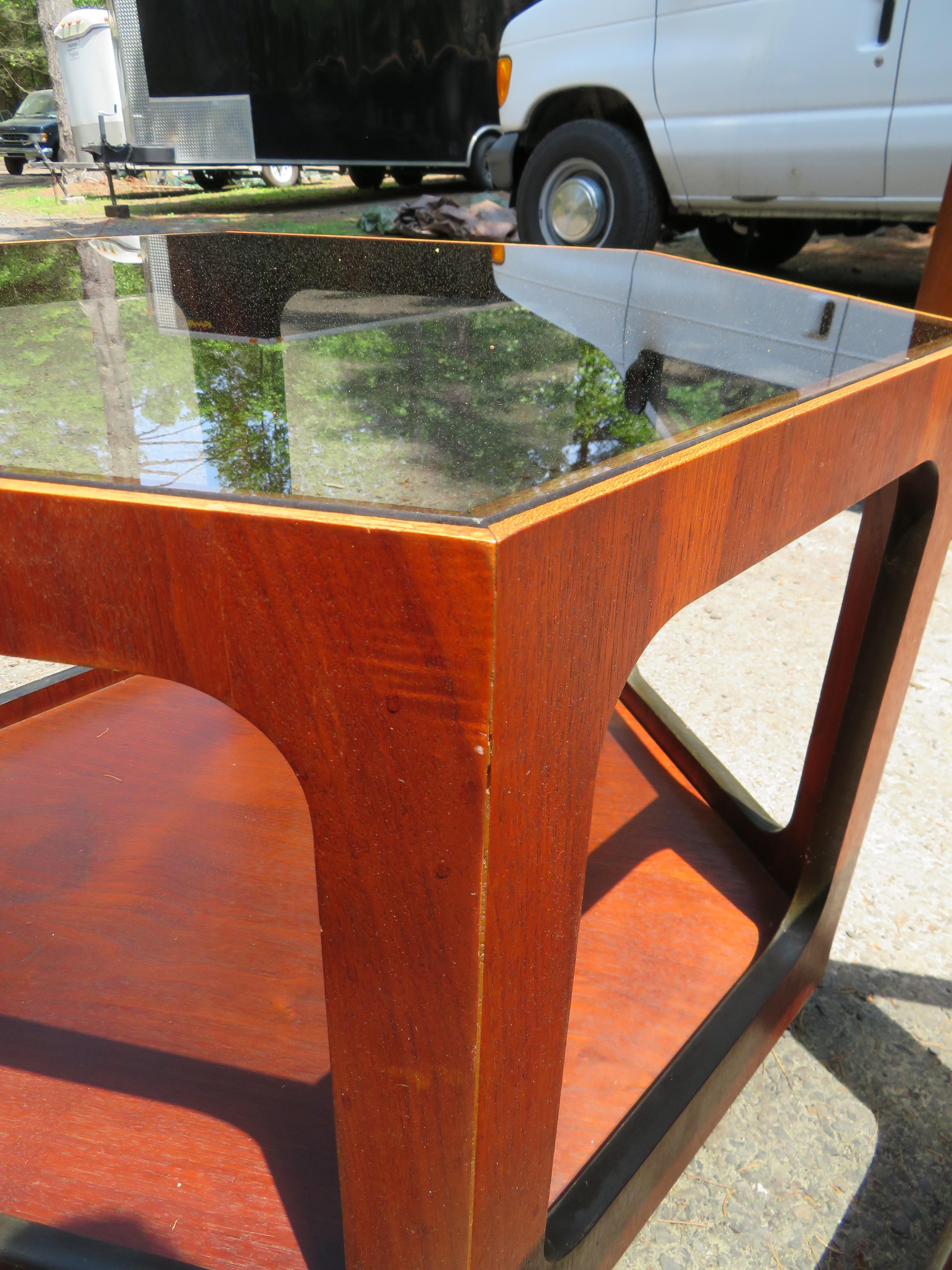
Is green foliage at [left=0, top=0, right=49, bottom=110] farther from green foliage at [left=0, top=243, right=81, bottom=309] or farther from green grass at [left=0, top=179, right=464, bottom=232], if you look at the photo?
green foliage at [left=0, top=243, right=81, bottom=309]

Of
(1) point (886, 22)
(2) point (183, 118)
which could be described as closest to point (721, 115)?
(1) point (886, 22)

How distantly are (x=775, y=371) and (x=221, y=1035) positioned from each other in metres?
0.69

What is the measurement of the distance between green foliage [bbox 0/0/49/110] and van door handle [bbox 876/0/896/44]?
75.9 feet

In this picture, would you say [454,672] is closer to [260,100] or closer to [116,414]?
[116,414]

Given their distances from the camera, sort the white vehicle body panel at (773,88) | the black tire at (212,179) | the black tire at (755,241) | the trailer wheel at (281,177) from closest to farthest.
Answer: the white vehicle body panel at (773,88) < the black tire at (755,241) < the black tire at (212,179) < the trailer wheel at (281,177)

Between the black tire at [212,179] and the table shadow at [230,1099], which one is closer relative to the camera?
the table shadow at [230,1099]

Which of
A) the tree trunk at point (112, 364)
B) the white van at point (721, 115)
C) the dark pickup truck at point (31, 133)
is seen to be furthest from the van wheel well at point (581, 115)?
the dark pickup truck at point (31, 133)

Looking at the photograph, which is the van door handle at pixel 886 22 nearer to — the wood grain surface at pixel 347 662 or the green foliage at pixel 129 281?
the green foliage at pixel 129 281

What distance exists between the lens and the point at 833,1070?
2.87 ft

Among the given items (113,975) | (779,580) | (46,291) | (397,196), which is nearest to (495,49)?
(397,196)

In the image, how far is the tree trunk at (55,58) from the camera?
11477mm

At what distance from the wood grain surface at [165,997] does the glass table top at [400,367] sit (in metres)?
0.52

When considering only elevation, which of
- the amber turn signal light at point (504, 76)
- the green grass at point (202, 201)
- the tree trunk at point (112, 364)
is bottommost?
the green grass at point (202, 201)

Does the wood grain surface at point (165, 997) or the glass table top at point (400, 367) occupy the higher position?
the glass table top at point (400, 367)
